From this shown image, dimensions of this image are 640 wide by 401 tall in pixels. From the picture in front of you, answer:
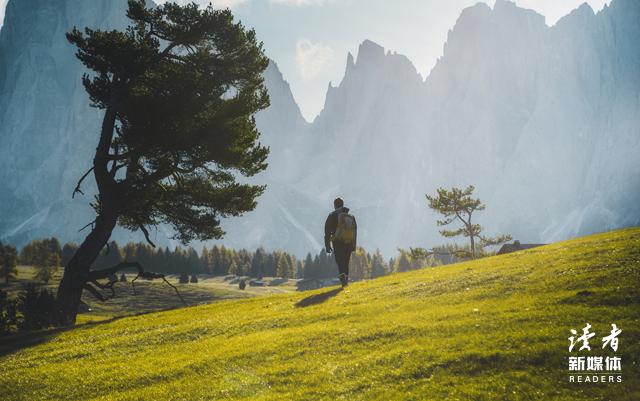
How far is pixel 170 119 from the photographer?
22469 mm

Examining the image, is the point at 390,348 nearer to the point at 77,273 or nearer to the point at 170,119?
the point at 170,119

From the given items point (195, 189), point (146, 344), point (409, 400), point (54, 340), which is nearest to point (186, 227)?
point (195, 189)

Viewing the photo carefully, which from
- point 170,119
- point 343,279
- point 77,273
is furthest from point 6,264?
point 343,279

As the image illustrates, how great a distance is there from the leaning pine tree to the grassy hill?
848 centimetres

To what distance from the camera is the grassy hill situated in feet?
26.6

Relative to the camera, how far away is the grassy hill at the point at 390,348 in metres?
8.12

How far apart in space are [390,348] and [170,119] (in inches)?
682

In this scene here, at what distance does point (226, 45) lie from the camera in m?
25.5

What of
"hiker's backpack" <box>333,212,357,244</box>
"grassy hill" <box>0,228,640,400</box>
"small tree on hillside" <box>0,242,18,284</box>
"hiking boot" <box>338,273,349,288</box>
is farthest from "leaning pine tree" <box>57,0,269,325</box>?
"small tree on hillside" <box>0,242,18,284</box>

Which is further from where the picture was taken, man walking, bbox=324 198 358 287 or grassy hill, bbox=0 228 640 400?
man walking, bbox=324 198 358 287

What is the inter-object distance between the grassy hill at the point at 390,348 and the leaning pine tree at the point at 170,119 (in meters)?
8.48

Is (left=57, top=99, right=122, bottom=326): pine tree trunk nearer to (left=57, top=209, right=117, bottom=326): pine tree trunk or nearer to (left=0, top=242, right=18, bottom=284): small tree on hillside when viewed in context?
(left=57, top=209, right=117, bottom=326): pine tree trunk

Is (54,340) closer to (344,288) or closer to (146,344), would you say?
(146,344)

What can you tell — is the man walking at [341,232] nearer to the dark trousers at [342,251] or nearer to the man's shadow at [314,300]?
the dark trousers at [342,251]
